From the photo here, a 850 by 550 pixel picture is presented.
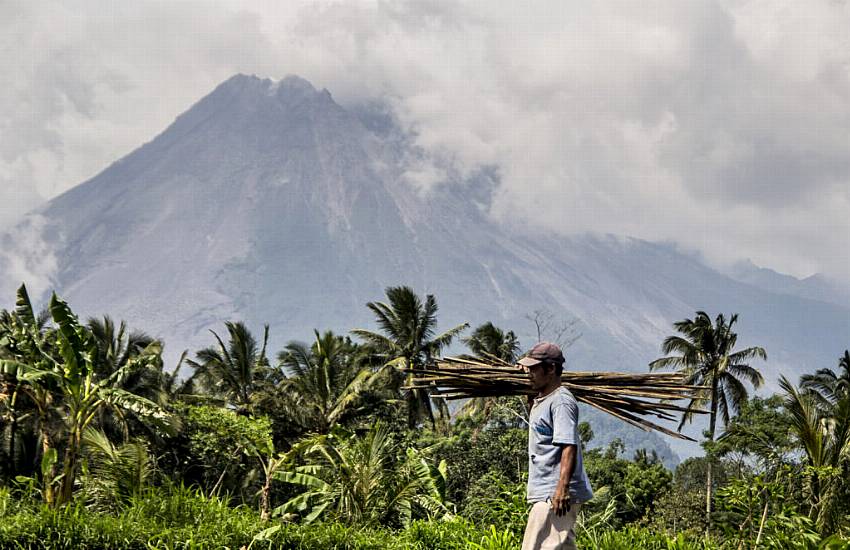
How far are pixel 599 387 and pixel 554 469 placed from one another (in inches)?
41.8

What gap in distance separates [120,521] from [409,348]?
2209 cm

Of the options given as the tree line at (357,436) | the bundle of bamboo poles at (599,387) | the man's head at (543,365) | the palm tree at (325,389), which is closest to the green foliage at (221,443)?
the tree line at (357,436)

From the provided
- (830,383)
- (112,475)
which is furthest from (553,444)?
(830,383)

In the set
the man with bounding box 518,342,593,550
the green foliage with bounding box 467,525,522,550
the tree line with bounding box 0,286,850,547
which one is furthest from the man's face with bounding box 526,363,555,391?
the green foliage with bounding box 467,525,522,550

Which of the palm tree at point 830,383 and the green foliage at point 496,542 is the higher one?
the palm tree at point 830,383

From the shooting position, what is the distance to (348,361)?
29781 millimetres

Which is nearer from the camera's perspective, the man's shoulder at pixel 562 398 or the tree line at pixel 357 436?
the man's shoulder at pixel 562 398

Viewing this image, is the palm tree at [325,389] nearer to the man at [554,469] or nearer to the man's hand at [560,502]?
the man at [554,469]

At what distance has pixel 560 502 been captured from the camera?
453 cm

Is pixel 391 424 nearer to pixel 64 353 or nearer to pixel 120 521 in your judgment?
pixel 64 353

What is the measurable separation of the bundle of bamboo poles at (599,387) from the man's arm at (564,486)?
96 cm

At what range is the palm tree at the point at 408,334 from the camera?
29.7m

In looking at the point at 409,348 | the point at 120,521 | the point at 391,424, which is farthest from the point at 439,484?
the point at 409,348

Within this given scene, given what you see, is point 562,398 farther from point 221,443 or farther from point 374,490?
point 221,443
